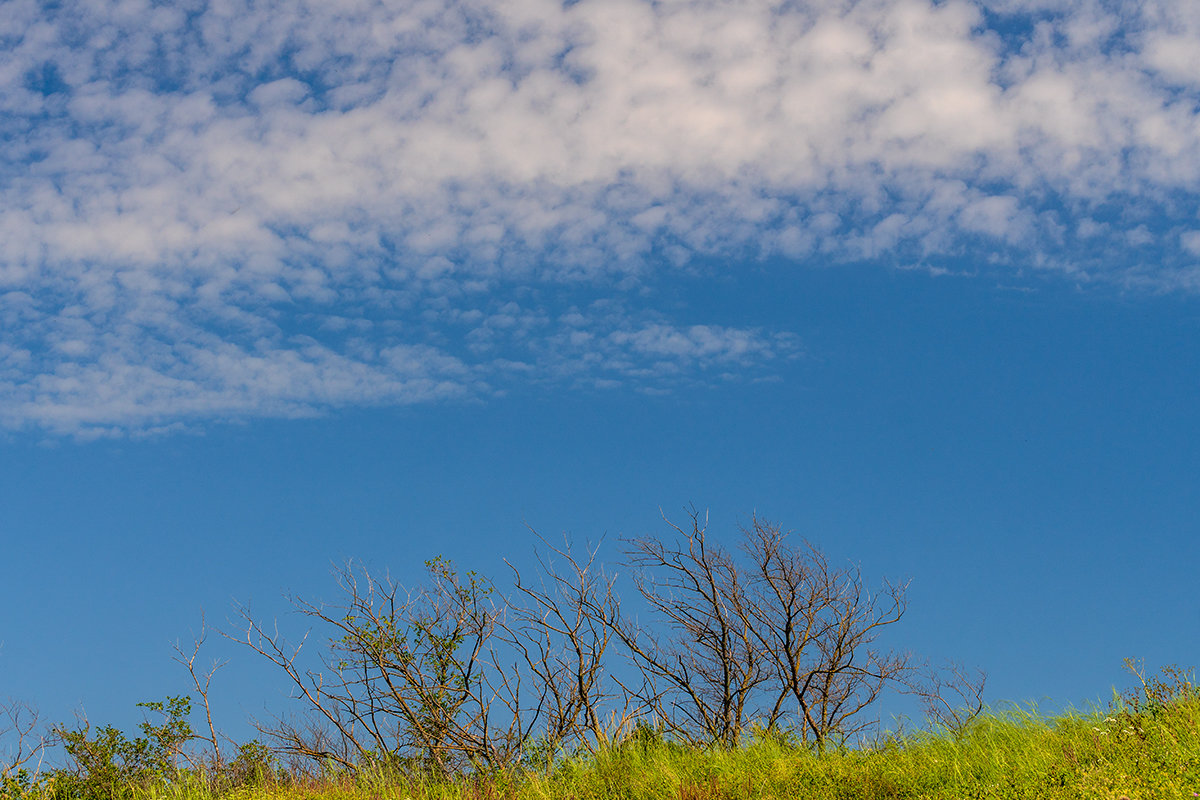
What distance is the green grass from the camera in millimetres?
8125

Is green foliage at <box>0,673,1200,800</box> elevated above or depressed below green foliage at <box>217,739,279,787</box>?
below

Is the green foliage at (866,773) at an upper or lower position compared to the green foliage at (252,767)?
lower

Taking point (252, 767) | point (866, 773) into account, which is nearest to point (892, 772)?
point (866, 773)

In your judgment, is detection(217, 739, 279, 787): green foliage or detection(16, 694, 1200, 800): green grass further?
detection(217, 739, 279, 787): green foliage

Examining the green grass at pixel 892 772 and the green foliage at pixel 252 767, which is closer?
the green grass at pixel 892 772

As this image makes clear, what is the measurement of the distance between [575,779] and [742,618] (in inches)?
421

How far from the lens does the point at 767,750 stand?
1265cm

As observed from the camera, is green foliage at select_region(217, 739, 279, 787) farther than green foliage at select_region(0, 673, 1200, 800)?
Yes

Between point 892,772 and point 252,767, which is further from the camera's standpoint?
point 252,767

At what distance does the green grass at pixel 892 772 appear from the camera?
812 centimetres

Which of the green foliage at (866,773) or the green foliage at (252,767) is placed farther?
the green foliage at (252,767)

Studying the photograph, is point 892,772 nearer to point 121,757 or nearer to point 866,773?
point 866,773

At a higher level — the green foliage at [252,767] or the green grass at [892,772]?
the green foliage at [252,767]

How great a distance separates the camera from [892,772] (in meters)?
10.1
